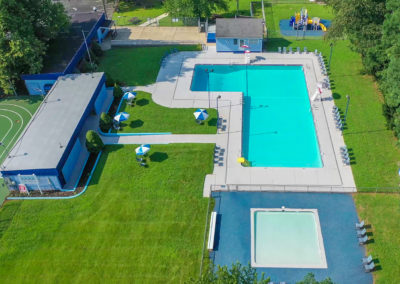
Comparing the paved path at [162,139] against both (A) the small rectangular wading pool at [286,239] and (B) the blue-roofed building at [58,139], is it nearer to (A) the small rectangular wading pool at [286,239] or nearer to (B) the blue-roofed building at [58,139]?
(B) the blue-roofed building at [58,139]

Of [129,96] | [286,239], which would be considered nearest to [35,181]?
[129,96]

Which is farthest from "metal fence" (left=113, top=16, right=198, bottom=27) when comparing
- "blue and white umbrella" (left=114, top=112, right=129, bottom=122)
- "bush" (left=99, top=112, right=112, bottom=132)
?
"bush" (left=99, top=112, right=112, bottom=132)

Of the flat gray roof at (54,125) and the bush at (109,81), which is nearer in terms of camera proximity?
the flat gray roof at (54,125)

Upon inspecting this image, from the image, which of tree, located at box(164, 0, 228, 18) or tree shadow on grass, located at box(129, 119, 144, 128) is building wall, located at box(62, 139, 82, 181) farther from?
tree, located at box(164, 0, 228, 18)

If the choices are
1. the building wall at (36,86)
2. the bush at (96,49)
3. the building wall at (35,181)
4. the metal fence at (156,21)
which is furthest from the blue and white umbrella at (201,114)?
the metal fence at (156,21)

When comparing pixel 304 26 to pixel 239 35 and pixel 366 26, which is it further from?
pixel 366 26

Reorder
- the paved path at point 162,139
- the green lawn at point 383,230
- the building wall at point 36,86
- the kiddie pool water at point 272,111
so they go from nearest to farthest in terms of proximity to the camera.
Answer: the green lawn at point 383,230, the kiddie pool water at point 272,111, the paved path at point 162,139, the building wall at point 36,86

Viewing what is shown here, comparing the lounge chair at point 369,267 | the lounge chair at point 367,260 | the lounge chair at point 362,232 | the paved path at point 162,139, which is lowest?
the lounge chair at point 369,267
